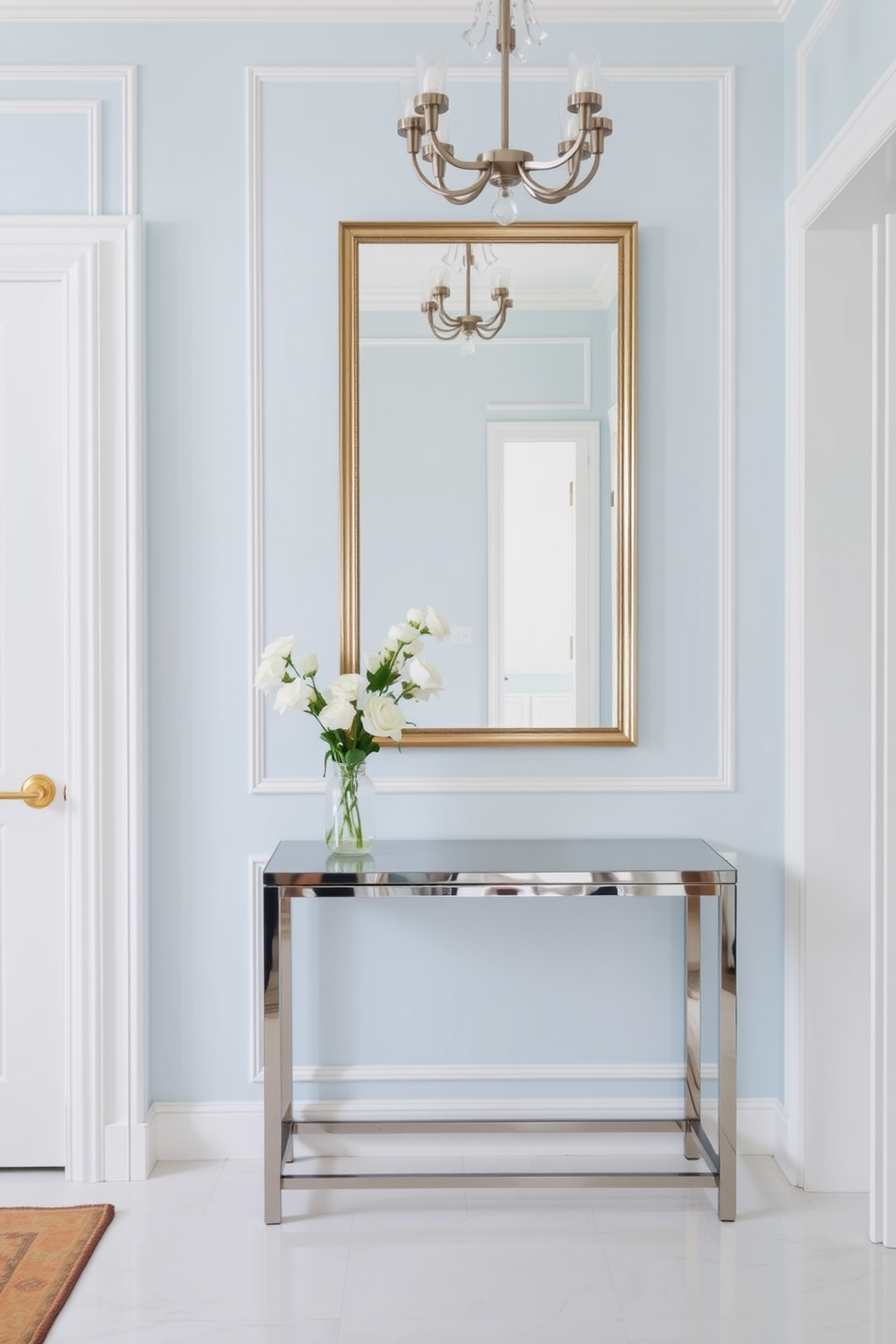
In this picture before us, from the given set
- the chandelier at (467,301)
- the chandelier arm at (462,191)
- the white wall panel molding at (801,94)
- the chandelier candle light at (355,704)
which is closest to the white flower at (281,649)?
the chandelier candle light at (355,704)

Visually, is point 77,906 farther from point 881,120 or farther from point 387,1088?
point 881,120

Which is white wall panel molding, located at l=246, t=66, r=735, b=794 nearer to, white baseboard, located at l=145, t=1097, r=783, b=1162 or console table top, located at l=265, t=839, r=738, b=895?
console table top, located at l=265, t=839, r=738, b=895

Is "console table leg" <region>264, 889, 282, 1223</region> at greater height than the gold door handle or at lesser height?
lesser

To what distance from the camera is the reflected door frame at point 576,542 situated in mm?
2697

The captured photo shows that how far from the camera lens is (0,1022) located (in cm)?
269

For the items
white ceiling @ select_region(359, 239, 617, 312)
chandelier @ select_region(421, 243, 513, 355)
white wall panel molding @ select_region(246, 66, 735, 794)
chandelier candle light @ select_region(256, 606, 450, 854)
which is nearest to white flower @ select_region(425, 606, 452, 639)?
chandelier candle light @ select_region(256, 606, 450, 854)

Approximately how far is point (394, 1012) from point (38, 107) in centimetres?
236

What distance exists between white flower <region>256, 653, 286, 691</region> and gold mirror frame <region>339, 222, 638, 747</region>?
270 mm

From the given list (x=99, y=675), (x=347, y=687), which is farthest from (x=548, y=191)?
(x=99, y=675)

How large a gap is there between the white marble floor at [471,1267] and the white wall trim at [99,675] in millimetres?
259

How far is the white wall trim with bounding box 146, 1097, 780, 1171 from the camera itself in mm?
2738

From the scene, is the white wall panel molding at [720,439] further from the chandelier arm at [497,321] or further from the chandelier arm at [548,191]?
the chandelier arm at [548,191]

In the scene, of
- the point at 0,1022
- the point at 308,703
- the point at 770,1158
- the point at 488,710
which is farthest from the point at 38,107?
the point at 770,1158

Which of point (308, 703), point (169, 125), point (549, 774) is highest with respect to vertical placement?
point (169, 125)
